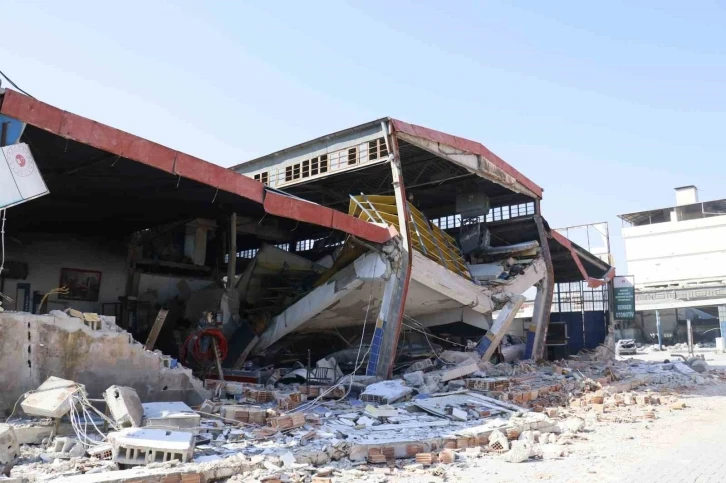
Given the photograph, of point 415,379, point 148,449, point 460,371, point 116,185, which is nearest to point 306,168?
point 116,185

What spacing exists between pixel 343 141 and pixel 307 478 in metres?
11.2

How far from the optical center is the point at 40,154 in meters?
10.4

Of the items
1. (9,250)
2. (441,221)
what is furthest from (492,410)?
(9,250)

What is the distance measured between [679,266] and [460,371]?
151 ft

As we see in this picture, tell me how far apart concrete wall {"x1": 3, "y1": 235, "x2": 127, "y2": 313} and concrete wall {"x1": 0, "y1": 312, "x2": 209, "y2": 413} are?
28.4 feet

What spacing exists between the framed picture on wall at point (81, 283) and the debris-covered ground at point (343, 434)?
808 cm

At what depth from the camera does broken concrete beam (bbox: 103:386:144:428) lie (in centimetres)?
786

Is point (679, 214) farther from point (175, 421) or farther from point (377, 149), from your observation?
point (175, 421)

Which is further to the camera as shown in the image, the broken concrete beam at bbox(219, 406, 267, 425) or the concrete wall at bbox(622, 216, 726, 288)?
the concrete wall at bbox(622, 216, 726, 288)

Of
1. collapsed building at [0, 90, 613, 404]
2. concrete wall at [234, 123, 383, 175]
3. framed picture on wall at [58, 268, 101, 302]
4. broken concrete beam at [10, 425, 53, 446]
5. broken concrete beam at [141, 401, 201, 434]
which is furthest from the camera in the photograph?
framed picture on wall at [58, 268, 101, 302]

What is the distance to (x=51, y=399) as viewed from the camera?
776 centimetres

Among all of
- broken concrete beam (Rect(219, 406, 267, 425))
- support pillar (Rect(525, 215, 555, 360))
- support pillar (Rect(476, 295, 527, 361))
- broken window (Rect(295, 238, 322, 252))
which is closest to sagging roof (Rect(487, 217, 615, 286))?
support pillar (Rect(525, 215, 555, 360))

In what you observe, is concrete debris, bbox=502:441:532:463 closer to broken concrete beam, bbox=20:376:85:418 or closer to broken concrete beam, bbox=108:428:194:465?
broken concrete beam, bbox=108:428:194:465

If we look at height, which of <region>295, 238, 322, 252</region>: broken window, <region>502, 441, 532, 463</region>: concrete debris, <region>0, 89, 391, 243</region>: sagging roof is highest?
<region>295, 238, 322, 252</region>: broken window
